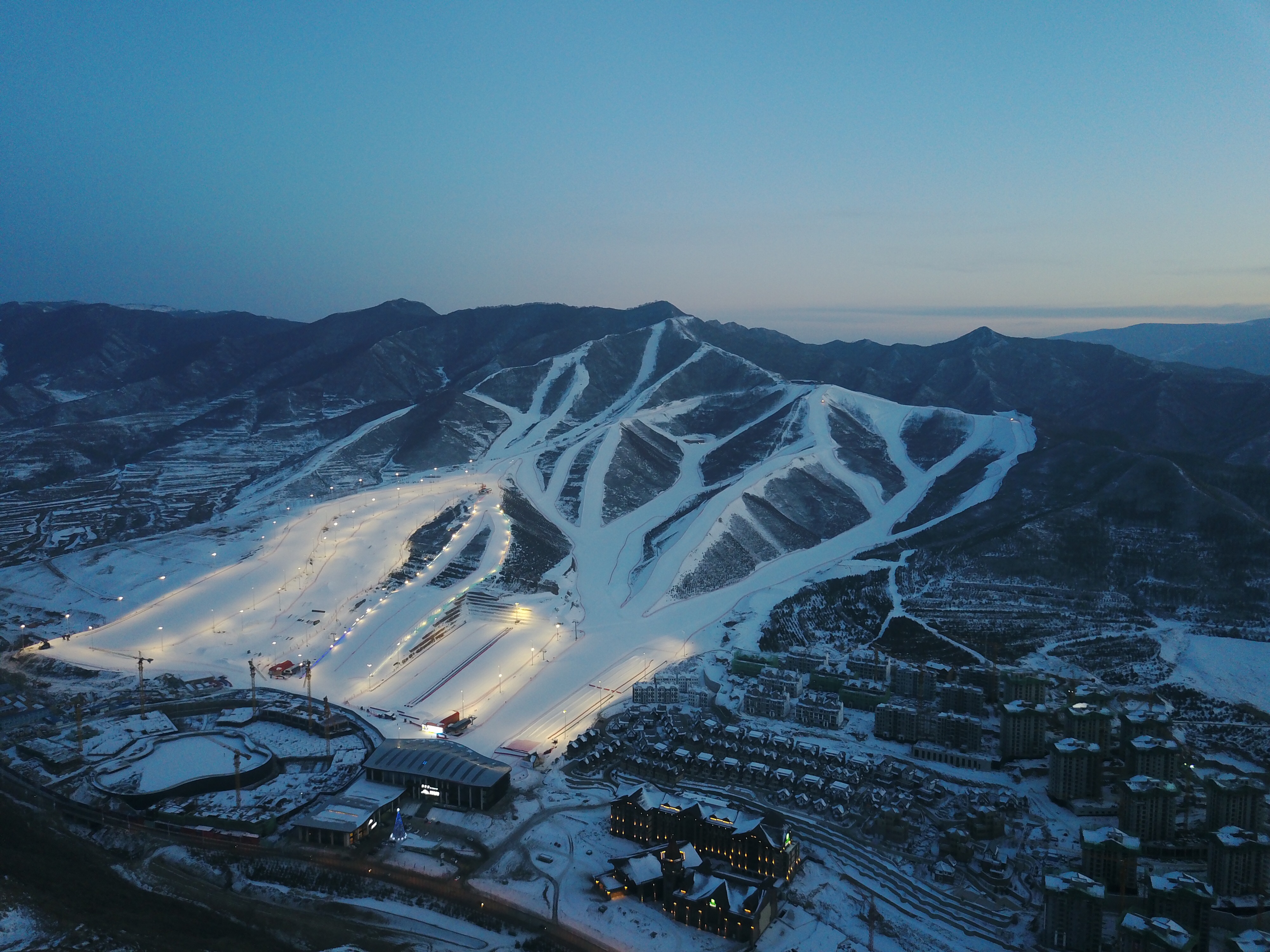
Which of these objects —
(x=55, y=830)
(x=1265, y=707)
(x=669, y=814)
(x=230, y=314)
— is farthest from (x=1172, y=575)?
(x=230, y=314)

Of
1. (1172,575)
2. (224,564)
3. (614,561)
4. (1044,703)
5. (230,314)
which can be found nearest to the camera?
(1044,703)

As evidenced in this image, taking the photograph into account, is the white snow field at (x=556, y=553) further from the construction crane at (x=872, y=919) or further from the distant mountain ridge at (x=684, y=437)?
the construction crane at (x=872, y=919)

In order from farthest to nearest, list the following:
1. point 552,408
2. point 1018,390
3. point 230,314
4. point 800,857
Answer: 1. point 230,314
2. point 1018,390
3. point 552,408
4. point 800,857

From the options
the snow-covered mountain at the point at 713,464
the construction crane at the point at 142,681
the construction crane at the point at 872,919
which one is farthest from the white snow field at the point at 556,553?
the construction crane at the point at 872,919

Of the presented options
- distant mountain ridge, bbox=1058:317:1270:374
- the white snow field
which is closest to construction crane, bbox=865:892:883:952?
the white snow field

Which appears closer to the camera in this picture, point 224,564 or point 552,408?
point 224,564

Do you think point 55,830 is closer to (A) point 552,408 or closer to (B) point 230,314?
(A) point 552,408
